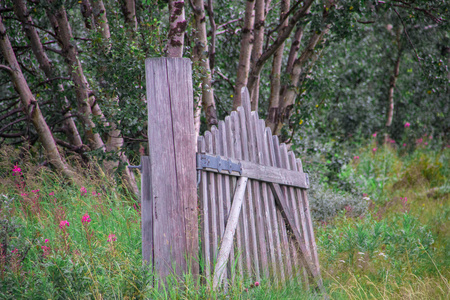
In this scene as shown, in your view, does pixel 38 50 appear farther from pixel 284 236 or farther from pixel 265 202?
pixel 284 236

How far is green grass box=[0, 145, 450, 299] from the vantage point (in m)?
2.51

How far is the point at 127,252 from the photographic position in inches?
128

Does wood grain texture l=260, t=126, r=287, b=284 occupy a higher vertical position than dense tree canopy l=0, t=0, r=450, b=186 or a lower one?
lower

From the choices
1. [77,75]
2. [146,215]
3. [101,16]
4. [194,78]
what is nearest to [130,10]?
[101,16]

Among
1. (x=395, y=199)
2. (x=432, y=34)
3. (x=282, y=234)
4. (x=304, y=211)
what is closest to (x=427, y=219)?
(x=395, y=199)

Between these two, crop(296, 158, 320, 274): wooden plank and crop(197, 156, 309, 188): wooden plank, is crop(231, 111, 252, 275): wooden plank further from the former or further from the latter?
crop(296, 158, 320, 274): wooden plank

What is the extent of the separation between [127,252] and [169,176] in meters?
1.02

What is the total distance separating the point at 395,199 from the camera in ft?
22.6

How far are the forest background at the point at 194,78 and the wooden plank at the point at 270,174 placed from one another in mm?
1515

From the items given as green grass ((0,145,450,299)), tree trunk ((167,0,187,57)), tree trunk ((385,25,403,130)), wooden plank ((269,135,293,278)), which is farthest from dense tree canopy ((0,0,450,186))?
tree trunk ((385,25,403,130))

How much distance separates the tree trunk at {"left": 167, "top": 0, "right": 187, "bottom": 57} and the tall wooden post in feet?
5.95

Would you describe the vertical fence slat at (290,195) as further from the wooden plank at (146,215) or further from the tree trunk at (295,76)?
the tree trunk at (295,76)

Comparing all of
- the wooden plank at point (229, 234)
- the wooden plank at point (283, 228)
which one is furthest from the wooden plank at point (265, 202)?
the wooden plank at point (229, 234)

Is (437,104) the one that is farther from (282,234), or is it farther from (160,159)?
(160,159)
